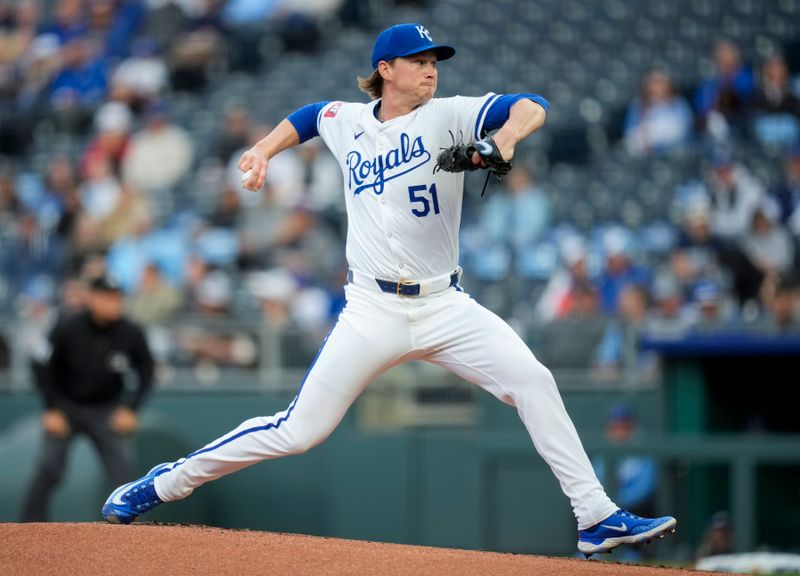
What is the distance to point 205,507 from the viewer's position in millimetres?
9484

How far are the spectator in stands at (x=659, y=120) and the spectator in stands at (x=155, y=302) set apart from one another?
4139 mm

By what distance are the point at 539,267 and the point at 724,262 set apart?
148cm

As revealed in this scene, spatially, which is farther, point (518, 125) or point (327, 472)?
point (327, 472)

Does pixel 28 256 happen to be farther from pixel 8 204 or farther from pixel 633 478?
pixel 633 478

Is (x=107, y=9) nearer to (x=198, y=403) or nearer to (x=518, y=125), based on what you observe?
(x=198, y=403)

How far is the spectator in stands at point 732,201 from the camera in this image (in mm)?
10031

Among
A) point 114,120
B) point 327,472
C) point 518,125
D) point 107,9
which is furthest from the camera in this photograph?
point 107,9

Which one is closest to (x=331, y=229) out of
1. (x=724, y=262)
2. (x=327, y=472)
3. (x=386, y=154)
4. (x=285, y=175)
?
(x=285, y=175)

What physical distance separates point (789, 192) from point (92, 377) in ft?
17.5

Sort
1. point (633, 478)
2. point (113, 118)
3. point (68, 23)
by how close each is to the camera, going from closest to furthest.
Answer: point (633, 478), point (113, 118), point (68, 23)

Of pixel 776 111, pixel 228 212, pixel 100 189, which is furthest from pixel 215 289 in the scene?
pixel 776 111

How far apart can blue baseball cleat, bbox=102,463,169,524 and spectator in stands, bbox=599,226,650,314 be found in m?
5.37

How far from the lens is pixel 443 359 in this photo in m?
4.79

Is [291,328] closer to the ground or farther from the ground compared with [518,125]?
closer to the ground
